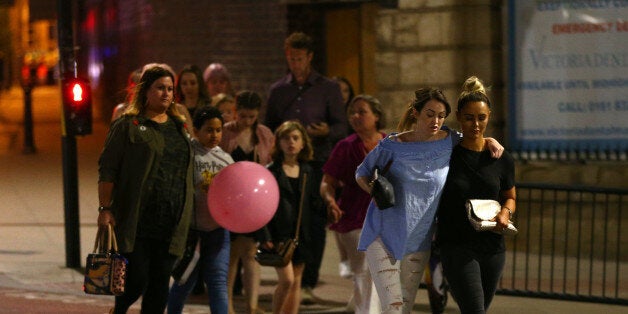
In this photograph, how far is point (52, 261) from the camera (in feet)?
39.0

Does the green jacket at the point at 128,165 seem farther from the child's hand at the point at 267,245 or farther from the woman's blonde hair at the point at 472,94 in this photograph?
the woman's blonde hair at the point at 472,94

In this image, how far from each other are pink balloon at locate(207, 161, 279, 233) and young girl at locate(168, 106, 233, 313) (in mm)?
159

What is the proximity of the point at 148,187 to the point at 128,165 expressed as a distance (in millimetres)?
171

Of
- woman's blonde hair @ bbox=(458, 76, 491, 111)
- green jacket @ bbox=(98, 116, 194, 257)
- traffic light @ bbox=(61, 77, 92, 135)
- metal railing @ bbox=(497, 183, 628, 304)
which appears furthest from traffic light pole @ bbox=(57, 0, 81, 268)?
woman's blonde hair @ bbox=(458, 76, 491, 111)

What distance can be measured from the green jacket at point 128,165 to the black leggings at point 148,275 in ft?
0.41

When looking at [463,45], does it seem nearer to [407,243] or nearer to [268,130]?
[268,130]

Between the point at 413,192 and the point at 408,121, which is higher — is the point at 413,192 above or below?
below

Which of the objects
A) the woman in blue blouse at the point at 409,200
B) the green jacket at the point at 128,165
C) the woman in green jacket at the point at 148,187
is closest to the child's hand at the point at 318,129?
the woman in green jacket at the point at 148,187

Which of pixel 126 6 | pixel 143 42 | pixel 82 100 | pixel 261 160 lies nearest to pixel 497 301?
pixel 261 160

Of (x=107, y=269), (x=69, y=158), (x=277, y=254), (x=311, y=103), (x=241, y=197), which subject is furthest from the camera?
(x=69, y=158)

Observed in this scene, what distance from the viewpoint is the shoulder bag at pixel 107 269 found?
23.6 ft

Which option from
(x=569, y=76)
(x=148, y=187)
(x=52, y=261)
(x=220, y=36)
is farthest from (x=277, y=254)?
(x=220, y=36)

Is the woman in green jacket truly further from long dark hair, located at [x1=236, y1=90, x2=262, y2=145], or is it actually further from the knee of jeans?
long dark hair, located at [x1=236, y1=90, x2=262, y2=145]

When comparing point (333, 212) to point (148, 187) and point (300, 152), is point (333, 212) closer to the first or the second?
point (300, 152)
